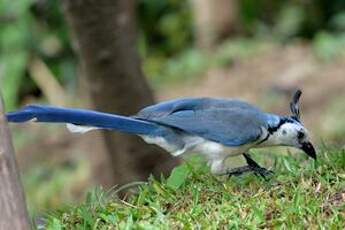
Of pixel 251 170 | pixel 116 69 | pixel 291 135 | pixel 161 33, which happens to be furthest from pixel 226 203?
pixel 161 33

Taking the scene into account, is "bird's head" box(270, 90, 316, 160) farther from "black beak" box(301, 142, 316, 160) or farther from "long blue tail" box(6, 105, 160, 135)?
"long blue tail" box(6, 105, 160, 135)

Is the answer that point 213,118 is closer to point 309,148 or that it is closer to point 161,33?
point 309,148

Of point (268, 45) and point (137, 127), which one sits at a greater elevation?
point (137, 127)

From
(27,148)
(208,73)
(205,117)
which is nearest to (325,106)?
(208,73)

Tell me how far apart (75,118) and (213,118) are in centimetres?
71

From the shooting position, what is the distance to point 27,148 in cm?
1212

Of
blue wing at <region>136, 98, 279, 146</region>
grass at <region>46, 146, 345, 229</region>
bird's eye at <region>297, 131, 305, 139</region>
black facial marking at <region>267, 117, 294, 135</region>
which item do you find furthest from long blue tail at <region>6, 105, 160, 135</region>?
bird's eye at <region>297, 131, 305, 139</region>

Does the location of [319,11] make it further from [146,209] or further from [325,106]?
[146,209]

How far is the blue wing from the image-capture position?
491 cm

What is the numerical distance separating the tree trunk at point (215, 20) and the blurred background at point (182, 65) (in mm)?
12

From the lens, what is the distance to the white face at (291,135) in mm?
5027

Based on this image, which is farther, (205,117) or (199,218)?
(205,117)

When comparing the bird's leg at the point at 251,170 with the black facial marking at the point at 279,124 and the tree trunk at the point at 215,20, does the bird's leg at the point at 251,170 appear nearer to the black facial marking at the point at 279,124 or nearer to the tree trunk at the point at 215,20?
the black facial marking at the point at 279,124

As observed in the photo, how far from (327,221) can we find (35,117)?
1306 mm
